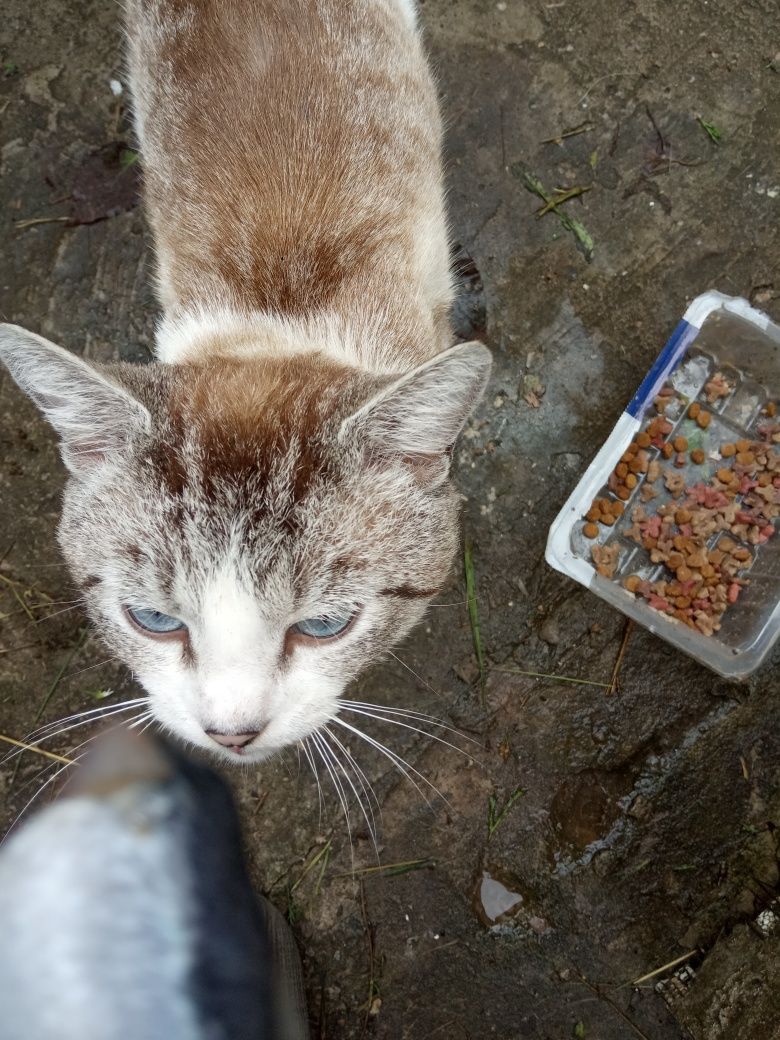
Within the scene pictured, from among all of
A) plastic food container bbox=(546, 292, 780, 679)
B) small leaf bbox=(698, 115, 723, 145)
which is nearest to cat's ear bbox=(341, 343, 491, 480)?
plastic food container bbox=(546, 292, 780, 679)

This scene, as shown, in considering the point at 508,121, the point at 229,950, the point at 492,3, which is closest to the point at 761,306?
the point at 508,121

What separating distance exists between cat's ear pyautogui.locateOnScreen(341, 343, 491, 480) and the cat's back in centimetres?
62

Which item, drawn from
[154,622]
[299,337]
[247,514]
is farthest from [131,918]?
[299,337]

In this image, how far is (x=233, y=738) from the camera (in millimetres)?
1586

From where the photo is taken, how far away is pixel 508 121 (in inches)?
115

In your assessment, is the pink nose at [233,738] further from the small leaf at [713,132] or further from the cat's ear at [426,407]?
the small leaf at [713,132]

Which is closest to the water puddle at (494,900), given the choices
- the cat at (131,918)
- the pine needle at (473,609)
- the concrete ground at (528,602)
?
the concrete ground at (528,602)

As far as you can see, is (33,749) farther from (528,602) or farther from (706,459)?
(706,459)

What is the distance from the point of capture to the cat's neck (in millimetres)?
2018

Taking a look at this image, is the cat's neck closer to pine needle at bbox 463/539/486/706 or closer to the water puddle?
pine needle at bbox 463/539/486/706

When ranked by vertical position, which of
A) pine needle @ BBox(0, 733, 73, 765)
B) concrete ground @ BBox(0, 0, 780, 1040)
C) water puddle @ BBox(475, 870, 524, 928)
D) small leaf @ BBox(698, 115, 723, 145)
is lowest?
water puddle @ BBox(475, 870, 524, 928)

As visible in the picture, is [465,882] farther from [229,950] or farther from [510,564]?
[229,950]

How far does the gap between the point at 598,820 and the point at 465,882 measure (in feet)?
1.62

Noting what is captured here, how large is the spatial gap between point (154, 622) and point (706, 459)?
199cm
